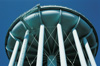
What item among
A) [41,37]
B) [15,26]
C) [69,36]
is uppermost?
[15,26]

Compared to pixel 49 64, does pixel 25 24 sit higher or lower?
higher

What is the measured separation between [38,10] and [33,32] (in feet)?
5.99

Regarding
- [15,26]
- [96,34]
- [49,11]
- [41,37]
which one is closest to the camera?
[41,37]

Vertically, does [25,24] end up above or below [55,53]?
above

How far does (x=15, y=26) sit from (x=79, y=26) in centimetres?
541

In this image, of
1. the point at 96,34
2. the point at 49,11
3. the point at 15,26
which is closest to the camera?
the point at 49,11

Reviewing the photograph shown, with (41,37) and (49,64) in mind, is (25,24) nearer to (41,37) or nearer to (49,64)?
(41,37)

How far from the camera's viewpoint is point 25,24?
1379 centimetres

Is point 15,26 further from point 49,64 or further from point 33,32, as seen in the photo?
point 49,64

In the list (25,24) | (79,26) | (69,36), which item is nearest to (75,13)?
(79,26)

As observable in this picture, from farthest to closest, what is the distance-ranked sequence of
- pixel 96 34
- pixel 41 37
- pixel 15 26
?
pixel 96 34 < pixel 15 26 < pixel 41 37

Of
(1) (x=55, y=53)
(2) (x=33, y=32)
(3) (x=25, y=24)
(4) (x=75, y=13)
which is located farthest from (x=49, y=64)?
(4) (x=75, y=13)

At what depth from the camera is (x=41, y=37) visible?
40.5ft

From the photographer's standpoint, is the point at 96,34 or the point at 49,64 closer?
the point at 49,64
